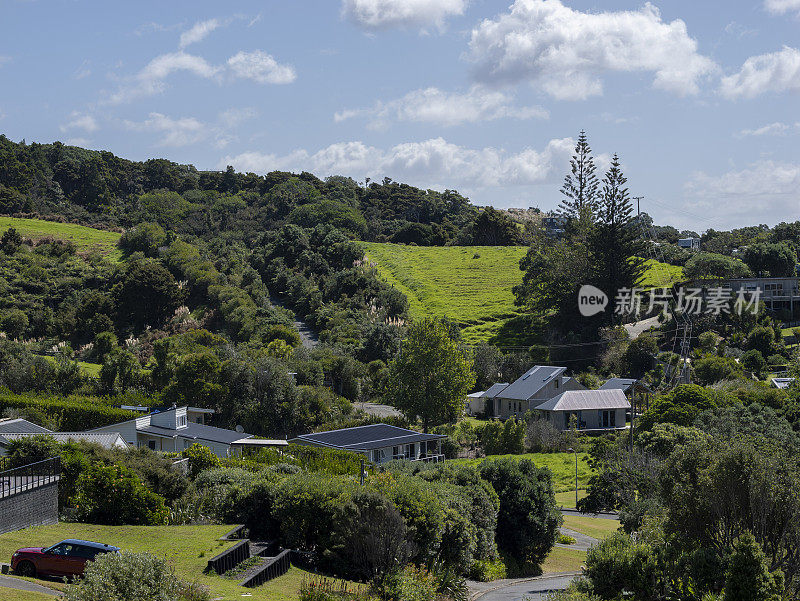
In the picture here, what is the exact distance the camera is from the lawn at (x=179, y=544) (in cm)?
1823

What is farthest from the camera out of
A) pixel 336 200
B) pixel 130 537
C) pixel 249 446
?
pixel 336 200

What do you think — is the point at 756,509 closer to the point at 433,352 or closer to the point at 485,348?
the point at 433,352

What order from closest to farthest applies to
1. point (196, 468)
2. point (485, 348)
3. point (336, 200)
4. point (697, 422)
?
point (196, 468), point (697, 422), point (485, 348), point (336, 200)

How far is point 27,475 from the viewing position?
22.1 m

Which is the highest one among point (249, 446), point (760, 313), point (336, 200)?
point (336, 200)

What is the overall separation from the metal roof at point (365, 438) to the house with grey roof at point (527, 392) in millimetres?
16388

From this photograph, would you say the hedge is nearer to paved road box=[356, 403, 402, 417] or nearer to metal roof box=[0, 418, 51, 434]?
metal roof box=[0, 418, 51, 434]

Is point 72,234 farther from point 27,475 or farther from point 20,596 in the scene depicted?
point 20,596

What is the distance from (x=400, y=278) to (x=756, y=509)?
71782 mm

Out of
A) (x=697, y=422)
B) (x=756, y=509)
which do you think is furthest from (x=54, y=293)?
(x=756, y=509)

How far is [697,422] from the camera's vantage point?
42875 mm

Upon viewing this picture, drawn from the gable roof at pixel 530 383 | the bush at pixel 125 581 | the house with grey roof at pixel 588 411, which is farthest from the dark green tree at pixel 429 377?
the bush at pixel 125 581

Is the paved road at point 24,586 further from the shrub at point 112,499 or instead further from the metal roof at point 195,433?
the metal roof at point 195,433

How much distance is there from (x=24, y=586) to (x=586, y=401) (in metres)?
45.9
